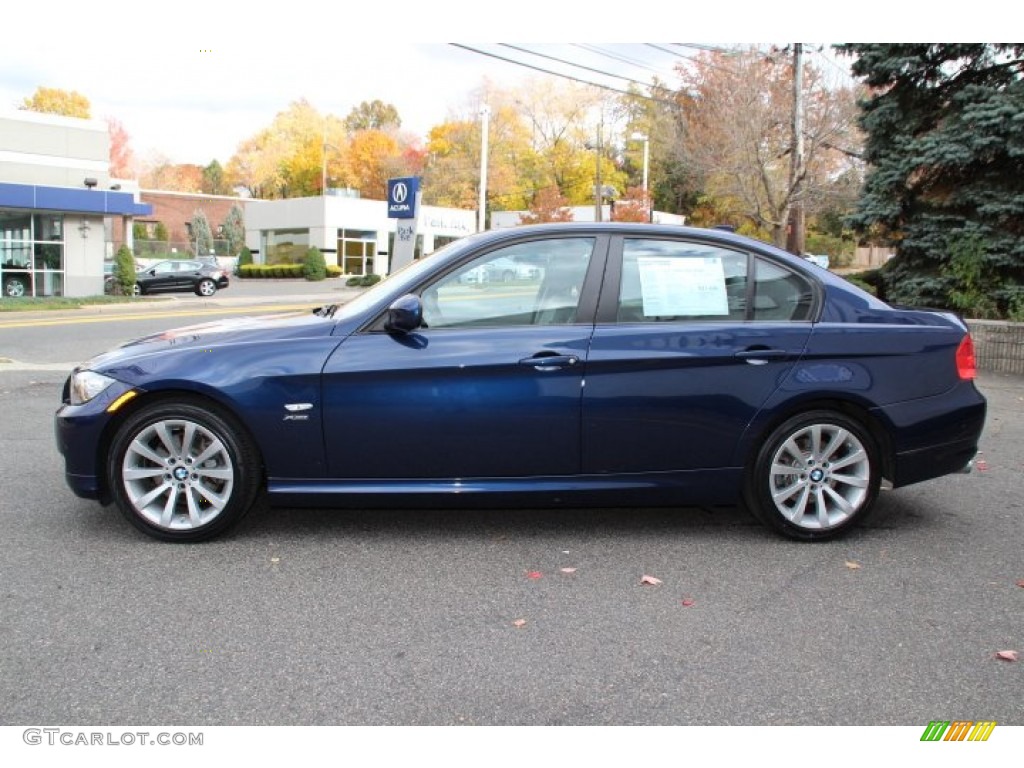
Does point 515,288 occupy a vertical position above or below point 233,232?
below

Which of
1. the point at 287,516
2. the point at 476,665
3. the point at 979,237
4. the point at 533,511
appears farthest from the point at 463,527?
the point at 979,237

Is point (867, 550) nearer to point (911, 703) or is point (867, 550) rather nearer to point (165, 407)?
point (911, 703)

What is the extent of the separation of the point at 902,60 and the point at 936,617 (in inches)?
480

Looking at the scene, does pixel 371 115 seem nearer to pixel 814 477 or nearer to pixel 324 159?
pixel 324 159

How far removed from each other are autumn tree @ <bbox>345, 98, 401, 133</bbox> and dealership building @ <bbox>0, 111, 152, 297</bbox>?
79.9m

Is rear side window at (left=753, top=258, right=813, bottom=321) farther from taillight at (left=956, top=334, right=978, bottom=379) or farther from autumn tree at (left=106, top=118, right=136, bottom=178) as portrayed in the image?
autumn tree at (left=106, top=118, right=136, bottom=178)

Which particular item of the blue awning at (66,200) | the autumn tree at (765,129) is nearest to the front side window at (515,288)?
the autumn tree at (765,129)

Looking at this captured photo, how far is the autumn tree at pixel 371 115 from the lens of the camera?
352 feet

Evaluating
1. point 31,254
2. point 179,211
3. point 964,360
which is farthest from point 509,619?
point 179,211

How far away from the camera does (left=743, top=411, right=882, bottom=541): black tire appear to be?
15.0 ft

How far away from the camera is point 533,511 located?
5.20 m

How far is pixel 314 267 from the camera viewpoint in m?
48.0

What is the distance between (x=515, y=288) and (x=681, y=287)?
88 centimetres
